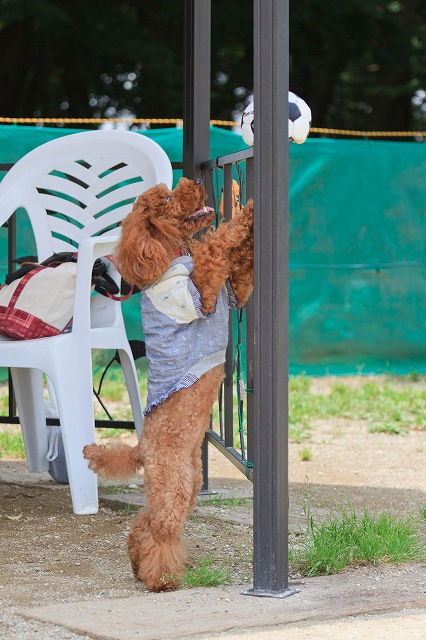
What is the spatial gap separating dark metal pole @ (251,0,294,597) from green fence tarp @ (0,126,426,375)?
184 inches

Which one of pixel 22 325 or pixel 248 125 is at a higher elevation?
pixel 248 125

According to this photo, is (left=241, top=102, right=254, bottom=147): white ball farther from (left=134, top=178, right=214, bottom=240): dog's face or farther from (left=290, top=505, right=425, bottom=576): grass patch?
(left=290, top=505, right=425, bottom=576): grass patch

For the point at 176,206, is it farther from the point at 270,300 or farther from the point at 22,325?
the point at 22,325

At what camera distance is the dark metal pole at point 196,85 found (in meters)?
4.28

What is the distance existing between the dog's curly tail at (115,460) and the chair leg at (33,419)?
1.25 metres

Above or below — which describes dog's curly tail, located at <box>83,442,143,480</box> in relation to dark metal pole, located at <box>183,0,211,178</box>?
below

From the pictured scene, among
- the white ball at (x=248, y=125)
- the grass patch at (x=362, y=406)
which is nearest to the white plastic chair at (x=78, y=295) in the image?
the white ball at (x=248, y=125)

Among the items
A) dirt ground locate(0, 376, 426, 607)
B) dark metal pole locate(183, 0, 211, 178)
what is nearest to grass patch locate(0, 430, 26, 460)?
dirt ground locate(0, 376, 426, 607)

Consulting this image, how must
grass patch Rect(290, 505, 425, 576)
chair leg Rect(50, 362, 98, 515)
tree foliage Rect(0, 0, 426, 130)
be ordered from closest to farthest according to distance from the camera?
1. grass patch Rect(290, 505, 425, 576)
2. chair leg Rect(50, 362, 98, 515)
3. tree foliage Rect(0, 0, 426, 130)

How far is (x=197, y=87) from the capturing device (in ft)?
14.3

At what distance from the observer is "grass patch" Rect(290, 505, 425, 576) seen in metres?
3.15

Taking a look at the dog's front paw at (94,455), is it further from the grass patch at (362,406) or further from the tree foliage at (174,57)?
the tree foliage at (174,57)

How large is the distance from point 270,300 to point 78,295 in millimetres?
1166

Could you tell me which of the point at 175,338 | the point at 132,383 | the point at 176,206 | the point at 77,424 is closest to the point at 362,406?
the point at 132,383
